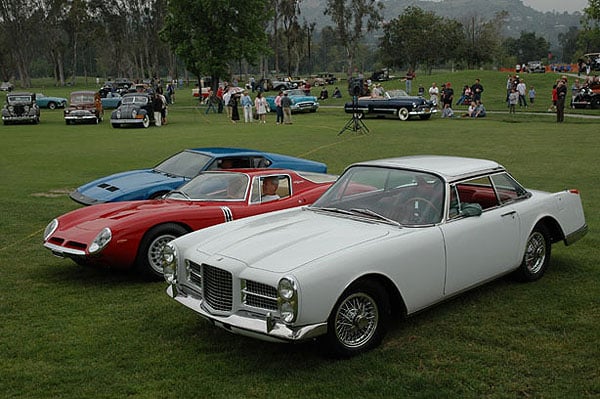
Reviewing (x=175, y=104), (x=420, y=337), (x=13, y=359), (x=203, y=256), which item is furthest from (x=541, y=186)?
(x=175, y=104)

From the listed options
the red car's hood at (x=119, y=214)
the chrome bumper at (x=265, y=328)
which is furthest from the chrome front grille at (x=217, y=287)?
the red car's hood at (x=119, y=214)

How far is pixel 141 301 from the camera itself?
21.8 ft

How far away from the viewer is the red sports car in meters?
7.02

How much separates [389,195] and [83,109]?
30729 mm

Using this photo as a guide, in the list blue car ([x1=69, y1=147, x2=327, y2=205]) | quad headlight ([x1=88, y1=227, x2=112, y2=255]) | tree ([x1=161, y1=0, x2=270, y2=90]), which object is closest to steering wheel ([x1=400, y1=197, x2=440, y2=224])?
quad headlight ([x1=88, y1=227, x2=112, y2=255])

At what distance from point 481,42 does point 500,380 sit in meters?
89.9

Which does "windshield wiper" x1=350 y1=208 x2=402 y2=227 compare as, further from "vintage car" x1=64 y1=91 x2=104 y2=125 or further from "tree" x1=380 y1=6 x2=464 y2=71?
"tree" x1=380 y1=6 x2=464 y2=71

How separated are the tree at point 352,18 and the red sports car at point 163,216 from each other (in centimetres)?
7080

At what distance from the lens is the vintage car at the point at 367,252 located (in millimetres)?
4816

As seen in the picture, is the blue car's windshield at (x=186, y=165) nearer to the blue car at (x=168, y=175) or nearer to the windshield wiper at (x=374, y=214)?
the blue car at (x=168, y=175)

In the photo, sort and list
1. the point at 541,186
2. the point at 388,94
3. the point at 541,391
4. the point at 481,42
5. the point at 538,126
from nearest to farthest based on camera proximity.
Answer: the point at 541,391 < the point at 541,186 < the point at 538,126 < the point at 388,94 < the point at 481,42

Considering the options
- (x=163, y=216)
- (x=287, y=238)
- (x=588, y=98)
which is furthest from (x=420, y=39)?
(x=287, y=238)

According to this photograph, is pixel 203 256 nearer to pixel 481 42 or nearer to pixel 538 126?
pixel 538 126

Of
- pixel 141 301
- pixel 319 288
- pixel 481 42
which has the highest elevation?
pixel 481 42
